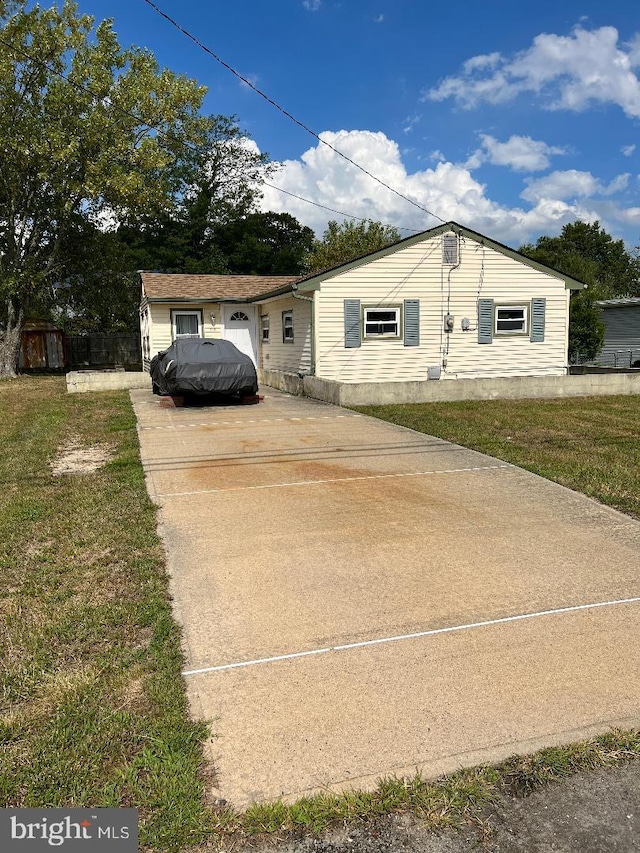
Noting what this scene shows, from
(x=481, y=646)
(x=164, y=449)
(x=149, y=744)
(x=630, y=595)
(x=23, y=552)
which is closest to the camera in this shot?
(x=149, y=744)

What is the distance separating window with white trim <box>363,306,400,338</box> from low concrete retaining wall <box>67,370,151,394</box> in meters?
6.61

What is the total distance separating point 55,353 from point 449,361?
1948cm

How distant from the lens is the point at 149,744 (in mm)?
2449

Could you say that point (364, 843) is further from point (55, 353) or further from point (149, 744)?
point (55, 353)

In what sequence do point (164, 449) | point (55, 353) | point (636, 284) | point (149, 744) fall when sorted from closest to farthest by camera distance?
point (149, 744)
point (164, 449)
point (55, 353)
point (636, 284)

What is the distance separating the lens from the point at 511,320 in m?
16.4

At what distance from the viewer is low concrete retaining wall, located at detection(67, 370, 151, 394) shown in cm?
1662

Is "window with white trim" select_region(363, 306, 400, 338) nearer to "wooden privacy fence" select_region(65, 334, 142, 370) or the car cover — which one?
the car cover

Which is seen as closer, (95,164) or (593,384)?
(593,384)

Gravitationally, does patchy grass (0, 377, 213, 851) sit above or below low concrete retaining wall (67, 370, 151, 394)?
below

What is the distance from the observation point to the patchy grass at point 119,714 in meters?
2.14

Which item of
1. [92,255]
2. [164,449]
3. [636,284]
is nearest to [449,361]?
[164,449]

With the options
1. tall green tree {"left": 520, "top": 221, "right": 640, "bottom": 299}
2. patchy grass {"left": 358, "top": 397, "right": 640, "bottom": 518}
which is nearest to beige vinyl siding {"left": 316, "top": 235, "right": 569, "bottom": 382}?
patchy grass {"left": 358, "top": 397, "right": 640, "bottom": 518}

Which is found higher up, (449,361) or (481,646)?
(449,361)
